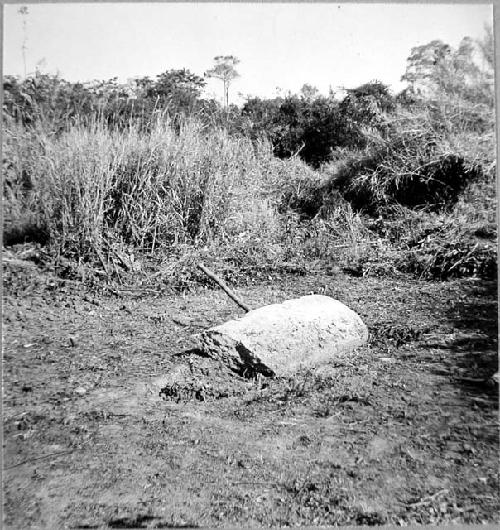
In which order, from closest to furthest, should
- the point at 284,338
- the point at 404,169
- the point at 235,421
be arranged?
the point at 235,421 < the point at 284,338 < the point at 404,169

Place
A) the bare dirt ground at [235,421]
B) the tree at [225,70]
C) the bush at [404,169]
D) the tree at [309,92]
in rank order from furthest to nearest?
the bush at [404,169] → the tree at [309,92] → the tree at [225,70] → the bare dirt ground at [235,421]

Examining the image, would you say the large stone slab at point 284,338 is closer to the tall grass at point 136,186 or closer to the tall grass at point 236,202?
the tall grass at point 236,202

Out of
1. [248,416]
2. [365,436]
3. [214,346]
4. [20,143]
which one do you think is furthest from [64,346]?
[365,436]

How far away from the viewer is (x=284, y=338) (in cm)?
334

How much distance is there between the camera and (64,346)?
3.49 meters

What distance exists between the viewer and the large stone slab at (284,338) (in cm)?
328

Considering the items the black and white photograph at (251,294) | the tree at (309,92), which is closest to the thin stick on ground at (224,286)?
the black and white photograph at (251,294)

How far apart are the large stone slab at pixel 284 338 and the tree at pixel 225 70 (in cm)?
154

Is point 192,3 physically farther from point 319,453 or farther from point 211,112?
point 319,453

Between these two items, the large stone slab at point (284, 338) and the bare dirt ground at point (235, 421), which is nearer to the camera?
the bare dirt ground at point (235, 421)

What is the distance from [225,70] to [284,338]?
177 centimetres


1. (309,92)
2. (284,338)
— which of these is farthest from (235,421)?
(309,92)

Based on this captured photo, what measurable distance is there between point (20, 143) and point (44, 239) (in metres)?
0.74

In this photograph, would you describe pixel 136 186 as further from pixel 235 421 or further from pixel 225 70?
pixel 235 421
